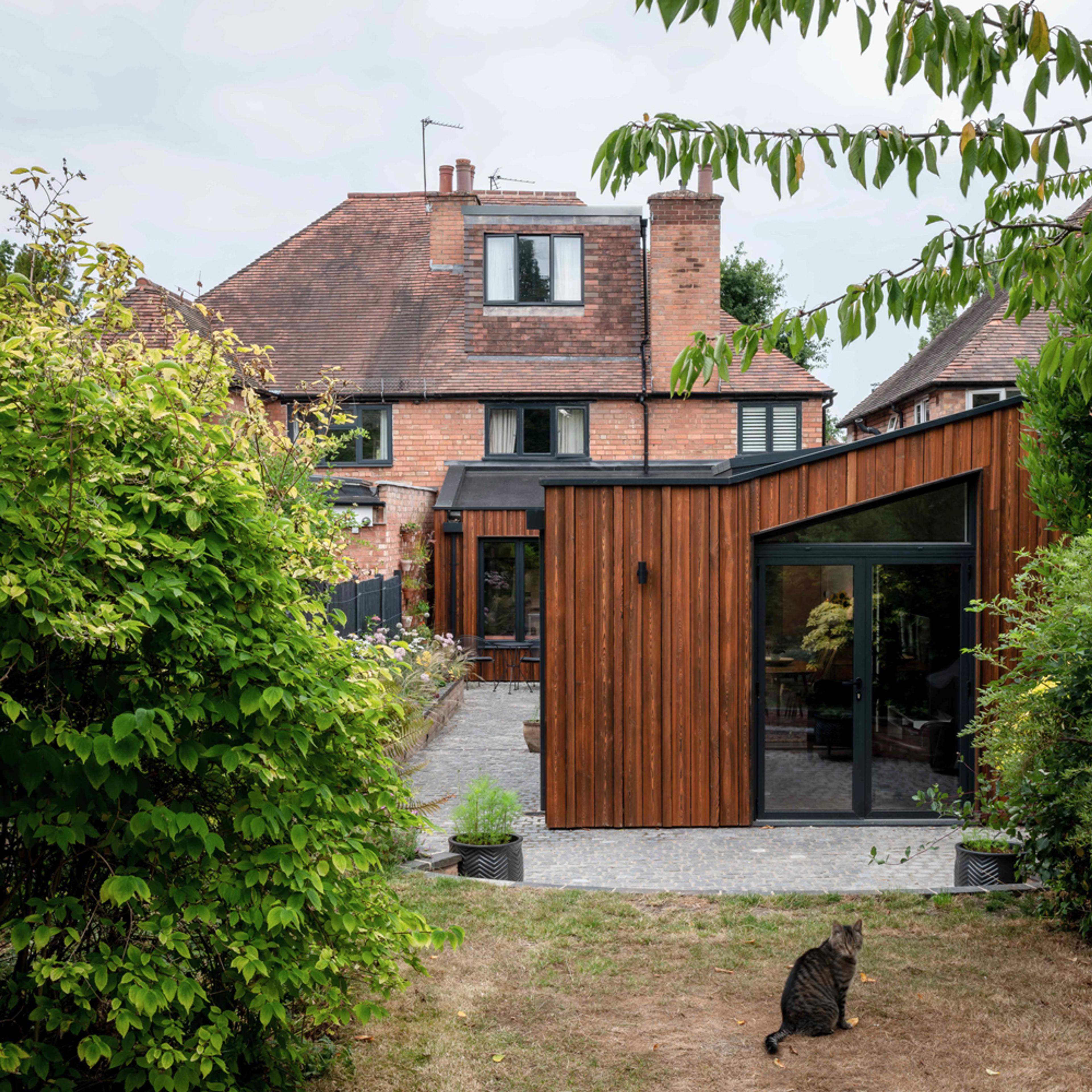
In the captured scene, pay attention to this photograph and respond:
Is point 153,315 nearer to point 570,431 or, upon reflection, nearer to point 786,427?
point 570,431

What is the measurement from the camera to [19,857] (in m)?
3.50

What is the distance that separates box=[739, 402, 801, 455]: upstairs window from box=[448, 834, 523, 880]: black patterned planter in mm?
14883

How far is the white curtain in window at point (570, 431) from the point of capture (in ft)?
68.7

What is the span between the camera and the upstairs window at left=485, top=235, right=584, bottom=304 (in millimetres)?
21078

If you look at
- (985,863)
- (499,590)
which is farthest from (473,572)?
(985,863)

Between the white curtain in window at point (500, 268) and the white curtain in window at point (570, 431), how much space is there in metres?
2.79

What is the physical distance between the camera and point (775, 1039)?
15.1 feet

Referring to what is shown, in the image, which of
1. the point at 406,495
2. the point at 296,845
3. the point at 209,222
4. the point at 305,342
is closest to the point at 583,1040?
the point at 296,845

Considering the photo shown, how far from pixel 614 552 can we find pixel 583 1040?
4.90m

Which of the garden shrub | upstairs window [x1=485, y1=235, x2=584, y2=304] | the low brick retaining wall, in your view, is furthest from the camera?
upstairs window [x1=485, y1=235, x2=584, y2=304]

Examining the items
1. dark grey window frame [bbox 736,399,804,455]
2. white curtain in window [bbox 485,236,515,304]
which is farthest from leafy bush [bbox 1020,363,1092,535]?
white curtain in window [bbox 485,236,515,304]

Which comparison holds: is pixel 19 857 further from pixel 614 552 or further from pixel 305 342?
pixel 305 342

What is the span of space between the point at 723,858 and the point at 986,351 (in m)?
17.7

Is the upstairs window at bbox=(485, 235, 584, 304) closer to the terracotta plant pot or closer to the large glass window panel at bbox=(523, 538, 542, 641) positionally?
the large glass window panel at bbox=(523, 538, 542, 641)
